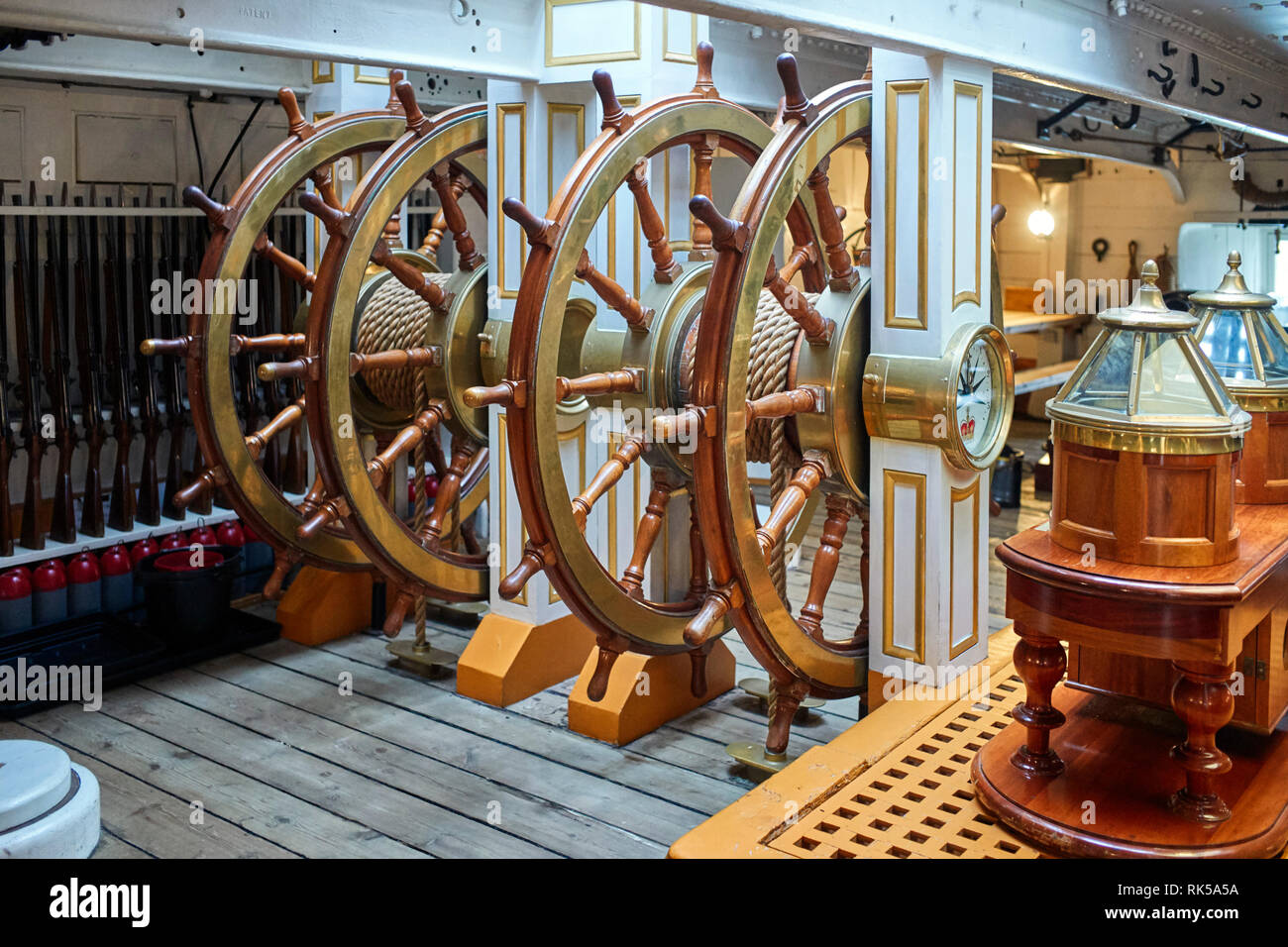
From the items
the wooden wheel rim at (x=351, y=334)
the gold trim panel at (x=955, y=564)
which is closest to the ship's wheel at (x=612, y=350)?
the gold trim panel at (x=955, y=564)

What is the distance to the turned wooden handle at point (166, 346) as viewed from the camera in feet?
13.4

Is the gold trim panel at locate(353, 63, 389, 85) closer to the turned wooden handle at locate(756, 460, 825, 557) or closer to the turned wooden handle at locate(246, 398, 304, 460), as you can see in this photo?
the turned wooden handle at locate(246, 398, 304, 460)

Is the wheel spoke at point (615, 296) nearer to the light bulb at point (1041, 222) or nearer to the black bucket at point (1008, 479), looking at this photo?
the black bucket at point (1008, 479)

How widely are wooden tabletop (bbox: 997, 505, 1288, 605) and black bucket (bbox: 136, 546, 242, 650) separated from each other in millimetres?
3186

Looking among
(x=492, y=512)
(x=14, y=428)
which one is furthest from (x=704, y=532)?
(x=14, y=428)

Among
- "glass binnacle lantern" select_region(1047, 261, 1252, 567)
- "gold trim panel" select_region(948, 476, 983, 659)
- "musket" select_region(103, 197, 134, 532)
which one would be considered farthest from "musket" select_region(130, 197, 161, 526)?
"glass binnacle lantern" select_region(1047, 261, 1252, 567)

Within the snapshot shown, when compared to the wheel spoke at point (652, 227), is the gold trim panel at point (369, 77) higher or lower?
higher

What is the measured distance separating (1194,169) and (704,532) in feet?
23.0

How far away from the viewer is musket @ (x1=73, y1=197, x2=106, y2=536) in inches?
197

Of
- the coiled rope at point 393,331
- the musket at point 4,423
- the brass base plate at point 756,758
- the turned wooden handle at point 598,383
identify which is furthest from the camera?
the musket at point 4,423

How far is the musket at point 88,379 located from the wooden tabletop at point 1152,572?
3697 mm

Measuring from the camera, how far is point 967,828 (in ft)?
8.71

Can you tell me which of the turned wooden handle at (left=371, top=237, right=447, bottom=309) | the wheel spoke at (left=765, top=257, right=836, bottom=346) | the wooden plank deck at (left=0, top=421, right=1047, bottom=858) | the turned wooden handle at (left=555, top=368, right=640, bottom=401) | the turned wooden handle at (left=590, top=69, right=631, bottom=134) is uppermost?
the turned wooden handle at (left=590, top=69, right=631, bottom=134)

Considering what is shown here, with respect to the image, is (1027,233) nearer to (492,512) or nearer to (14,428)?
(492,512)
